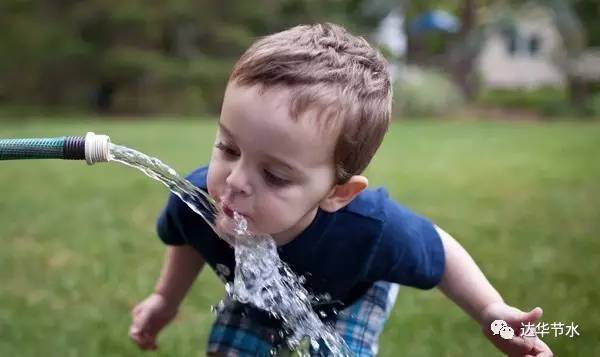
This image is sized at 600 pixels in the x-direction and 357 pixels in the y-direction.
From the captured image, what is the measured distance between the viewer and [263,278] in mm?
1154

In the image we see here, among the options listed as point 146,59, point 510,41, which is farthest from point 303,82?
point 510,41

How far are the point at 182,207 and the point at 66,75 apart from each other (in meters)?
9.03

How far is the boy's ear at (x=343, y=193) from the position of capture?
1068mm

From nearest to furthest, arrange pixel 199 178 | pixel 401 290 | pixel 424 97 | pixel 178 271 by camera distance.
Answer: pixel 199 178 → pixel 178 271 → pixel 401 290 → pixel 424 97

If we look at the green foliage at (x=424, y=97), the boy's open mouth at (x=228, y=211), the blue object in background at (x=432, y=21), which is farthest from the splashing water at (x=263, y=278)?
the blue object in background at (x=432, y=21)

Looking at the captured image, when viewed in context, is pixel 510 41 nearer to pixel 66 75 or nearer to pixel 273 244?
pixel 66 75

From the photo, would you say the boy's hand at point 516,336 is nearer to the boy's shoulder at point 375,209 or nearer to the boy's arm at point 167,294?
the boy's shoulder at point 375,209

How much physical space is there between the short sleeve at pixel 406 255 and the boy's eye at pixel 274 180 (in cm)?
22

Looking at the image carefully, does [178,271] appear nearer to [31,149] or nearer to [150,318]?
[150,318]

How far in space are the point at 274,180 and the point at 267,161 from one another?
35 mm

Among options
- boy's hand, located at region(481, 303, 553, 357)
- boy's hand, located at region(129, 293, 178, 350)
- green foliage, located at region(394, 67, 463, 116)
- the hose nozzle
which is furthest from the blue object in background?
the hose nozzle

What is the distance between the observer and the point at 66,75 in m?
9.71

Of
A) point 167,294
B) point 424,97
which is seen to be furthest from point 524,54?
point 167,294

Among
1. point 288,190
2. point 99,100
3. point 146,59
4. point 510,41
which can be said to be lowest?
point 99,100
